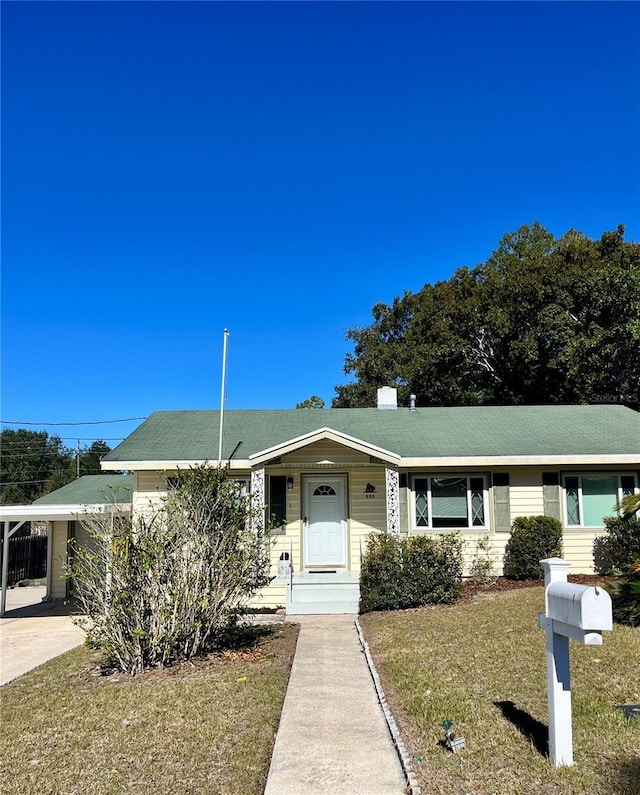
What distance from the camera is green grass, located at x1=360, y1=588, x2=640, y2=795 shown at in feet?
13.7

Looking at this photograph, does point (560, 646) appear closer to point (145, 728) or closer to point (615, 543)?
point (145, 728)

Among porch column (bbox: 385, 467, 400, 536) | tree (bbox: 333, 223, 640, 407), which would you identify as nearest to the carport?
porch column (bbox: 385, 467, 400, 536)

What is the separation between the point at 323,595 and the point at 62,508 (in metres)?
5.77

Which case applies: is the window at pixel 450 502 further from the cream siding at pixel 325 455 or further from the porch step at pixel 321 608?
the porch step at pixel 321 608

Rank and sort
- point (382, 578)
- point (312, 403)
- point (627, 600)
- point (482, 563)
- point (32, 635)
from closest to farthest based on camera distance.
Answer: point (627, 600), point (32, 635), point (382, 578), point (482, 563), point (312, 403)

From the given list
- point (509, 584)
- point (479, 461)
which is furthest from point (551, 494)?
point (509, 584)

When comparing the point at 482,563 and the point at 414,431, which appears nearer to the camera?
the point at 482,563

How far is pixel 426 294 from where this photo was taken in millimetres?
29797

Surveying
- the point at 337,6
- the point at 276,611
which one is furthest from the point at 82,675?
the point at 337,6

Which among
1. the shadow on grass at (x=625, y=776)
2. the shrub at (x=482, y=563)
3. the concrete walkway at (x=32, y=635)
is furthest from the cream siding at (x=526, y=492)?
the shadow on grass at (x=625, y=776)

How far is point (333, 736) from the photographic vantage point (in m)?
5.17

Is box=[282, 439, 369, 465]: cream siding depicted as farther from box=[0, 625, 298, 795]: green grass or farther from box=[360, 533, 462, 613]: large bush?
box=[0, 625, 298, 795]: green grass

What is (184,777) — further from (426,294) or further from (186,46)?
(426,294)

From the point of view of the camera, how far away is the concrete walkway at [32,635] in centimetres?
876
